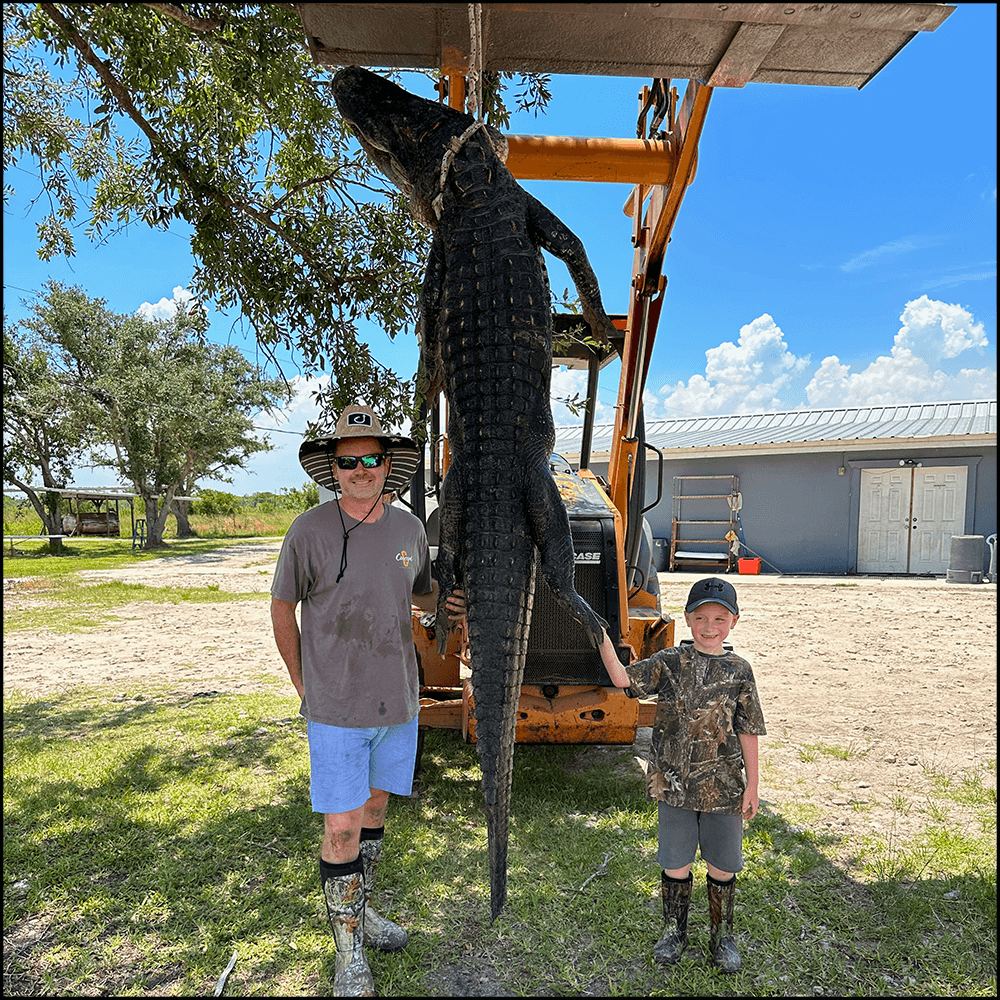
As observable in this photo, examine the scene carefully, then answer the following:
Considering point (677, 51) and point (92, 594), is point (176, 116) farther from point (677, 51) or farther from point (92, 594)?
point (92, 594)

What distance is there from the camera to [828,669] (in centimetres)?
762

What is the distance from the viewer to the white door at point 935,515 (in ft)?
48.6

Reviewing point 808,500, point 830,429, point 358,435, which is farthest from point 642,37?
point 830,429

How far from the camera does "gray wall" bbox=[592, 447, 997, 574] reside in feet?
51.0

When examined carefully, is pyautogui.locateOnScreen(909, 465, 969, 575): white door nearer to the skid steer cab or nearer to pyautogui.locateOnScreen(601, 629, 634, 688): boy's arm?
the skid steer cab

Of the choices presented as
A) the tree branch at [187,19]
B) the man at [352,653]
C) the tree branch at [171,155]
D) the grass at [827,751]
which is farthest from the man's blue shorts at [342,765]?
the grass at [827,751]

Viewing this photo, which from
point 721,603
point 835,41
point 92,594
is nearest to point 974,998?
point 721,603

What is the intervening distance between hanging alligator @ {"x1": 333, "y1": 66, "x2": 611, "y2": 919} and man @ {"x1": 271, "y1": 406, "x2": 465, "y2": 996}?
1.88ft

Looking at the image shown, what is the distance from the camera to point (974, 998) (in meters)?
2.62

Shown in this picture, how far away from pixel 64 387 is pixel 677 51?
84.6 feet

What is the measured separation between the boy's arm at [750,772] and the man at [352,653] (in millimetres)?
1249

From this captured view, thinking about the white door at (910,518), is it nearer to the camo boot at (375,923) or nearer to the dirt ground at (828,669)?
the dirt ground at (828,669)

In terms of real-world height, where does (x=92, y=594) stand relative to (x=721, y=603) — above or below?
below

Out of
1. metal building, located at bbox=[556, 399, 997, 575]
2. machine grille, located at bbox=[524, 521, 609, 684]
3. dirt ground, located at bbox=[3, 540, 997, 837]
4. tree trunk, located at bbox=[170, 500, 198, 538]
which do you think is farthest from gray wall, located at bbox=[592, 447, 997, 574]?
tree trunk, located at bbox=[170, 500, 198, 538]
